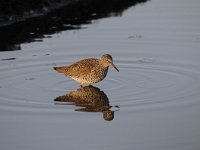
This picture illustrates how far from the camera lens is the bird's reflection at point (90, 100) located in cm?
1122

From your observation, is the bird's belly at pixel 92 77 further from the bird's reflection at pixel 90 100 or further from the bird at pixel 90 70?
the bird's reflection at pixel 90 100

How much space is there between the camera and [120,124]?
34.2ft

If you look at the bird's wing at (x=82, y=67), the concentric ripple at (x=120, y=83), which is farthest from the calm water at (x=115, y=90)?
the bird's wing at (x=82, y=67)

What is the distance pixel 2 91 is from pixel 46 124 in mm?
2229

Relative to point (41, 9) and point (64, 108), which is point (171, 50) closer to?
point (64, 108)

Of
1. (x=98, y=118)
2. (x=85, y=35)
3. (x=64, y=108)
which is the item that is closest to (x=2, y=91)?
(x=64, y=108)

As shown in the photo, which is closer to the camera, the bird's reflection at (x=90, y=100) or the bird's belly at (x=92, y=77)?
the bird's reflection at (x=90, y=100)

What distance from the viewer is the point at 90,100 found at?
11922 mm

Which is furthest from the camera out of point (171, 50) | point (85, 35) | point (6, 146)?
point (85, 35)

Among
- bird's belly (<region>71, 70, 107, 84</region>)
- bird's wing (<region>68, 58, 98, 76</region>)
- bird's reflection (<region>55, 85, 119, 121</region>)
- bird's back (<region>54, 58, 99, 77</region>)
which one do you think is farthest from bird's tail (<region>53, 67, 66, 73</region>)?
bird's reflection (<region>55, 85, 119, 121</region>)

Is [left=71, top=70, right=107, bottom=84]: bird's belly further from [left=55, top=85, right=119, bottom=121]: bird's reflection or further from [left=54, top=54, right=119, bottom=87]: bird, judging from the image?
[left=55, top=85, right=119, bottom=121]: bird's reflection

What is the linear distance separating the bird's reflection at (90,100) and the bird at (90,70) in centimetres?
21

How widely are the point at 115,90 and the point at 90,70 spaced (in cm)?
84

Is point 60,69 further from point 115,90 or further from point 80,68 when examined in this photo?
point 115,90
